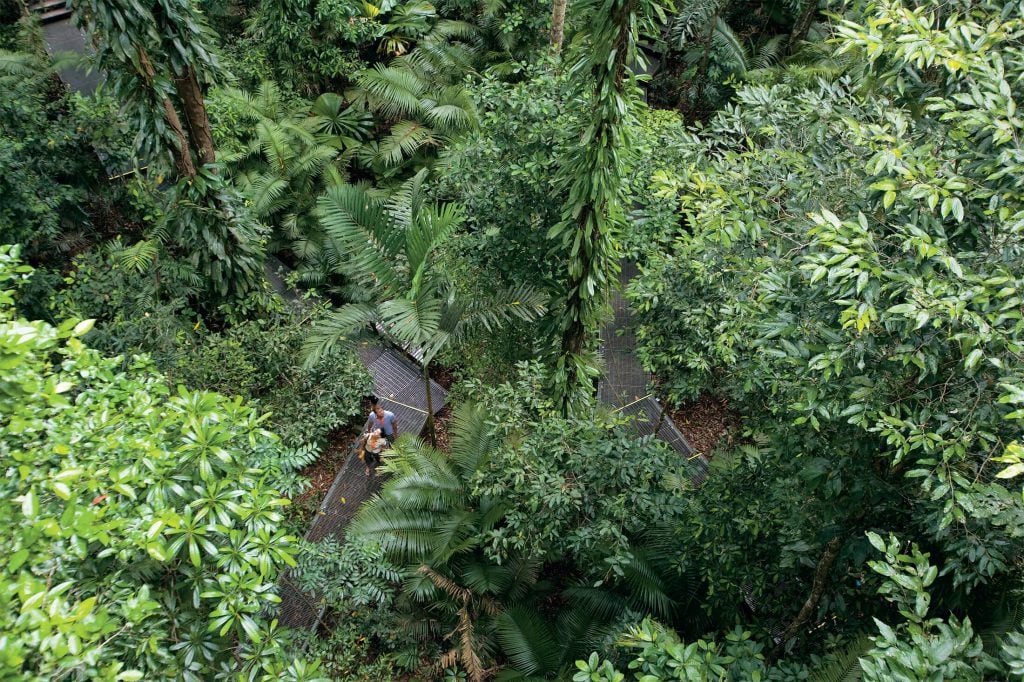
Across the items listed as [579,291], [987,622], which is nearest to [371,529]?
[579,291]

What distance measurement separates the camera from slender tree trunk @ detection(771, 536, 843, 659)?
14.1ft

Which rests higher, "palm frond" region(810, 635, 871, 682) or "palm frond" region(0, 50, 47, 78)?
"palm frond" region(0, 50, 47, 78)

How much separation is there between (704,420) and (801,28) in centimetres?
882

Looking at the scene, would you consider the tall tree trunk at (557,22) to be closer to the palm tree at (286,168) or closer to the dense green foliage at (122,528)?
the palm tree at (286,168)

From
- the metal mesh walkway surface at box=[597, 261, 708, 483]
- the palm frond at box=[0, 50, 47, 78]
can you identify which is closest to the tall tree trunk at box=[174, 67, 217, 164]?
the palm frond at box=[0, 50, 47, 78]

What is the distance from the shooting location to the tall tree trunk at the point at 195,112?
7789 millimetres

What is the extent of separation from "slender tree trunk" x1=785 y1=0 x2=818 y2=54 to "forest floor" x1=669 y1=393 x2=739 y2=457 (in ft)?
26.7

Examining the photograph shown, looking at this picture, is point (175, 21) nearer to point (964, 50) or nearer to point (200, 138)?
point (200, 138)

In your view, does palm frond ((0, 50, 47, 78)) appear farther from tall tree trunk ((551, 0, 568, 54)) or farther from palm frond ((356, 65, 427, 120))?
tall tree trunk ((551, 0, 568, 54))

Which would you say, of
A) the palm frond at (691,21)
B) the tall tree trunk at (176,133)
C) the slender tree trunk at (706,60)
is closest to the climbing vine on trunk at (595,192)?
the tall tree trunk at (176,133)

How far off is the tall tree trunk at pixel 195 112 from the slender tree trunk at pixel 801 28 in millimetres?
11431

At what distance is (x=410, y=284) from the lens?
22.8ft

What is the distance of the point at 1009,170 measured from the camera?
298cm

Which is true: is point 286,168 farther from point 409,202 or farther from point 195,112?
point 409,202
